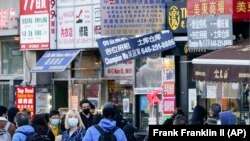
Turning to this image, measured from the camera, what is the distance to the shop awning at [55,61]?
24.0 meters

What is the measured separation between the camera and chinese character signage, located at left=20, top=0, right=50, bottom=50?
989 inches

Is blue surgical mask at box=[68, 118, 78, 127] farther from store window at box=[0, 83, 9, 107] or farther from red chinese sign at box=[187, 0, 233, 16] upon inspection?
store window at box=[0, 83, 9, 107]

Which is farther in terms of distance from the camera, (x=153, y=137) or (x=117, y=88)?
(x=117, y=88)

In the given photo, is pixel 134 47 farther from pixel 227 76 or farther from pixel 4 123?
pixel 4 123

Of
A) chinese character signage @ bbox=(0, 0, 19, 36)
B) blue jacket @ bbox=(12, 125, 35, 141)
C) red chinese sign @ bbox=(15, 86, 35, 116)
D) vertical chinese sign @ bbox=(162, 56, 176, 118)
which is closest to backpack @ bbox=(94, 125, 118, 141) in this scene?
blue jacket @ bbox=(12, 125, 35, 141)

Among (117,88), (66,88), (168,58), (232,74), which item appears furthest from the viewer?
(66,88)

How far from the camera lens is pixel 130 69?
23703mm

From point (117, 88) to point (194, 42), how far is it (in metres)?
5.63

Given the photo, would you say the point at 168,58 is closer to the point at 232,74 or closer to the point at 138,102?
the point at 138,102

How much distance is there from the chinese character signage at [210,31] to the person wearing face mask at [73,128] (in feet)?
19.2

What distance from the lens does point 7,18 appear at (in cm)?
2664

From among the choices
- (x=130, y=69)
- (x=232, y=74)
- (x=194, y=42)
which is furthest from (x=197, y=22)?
(x=130, y=69)

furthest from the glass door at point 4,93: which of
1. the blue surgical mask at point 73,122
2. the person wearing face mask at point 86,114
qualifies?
the blue surgical mask at point 73,122

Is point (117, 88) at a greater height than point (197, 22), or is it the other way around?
point (197, 22)
